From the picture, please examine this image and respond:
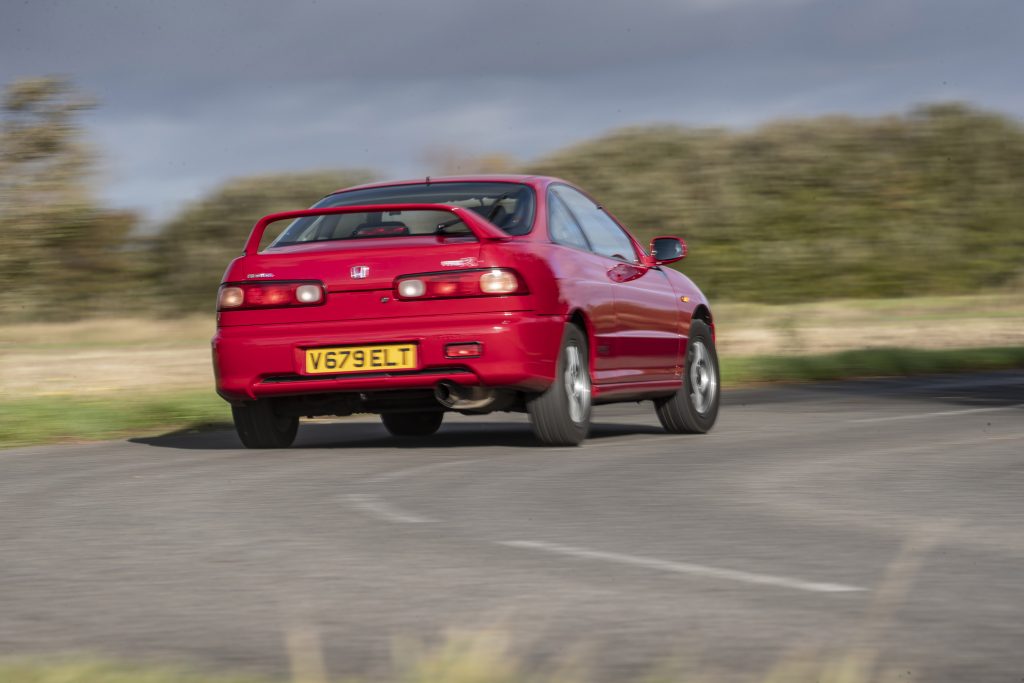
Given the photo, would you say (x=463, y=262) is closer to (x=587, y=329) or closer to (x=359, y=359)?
(x=359, y=359)

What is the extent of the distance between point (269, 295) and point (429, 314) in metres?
0.94

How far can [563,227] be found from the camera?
1048 cm

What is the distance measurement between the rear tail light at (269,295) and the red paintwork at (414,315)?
0.12 ft

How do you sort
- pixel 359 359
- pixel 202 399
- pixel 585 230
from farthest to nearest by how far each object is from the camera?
pixel 202 399 → pixel 585 230 → pixel 359 359

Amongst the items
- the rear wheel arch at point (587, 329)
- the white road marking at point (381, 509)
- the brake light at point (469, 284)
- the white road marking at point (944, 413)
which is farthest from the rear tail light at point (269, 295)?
the white road marking at point (944, 413)

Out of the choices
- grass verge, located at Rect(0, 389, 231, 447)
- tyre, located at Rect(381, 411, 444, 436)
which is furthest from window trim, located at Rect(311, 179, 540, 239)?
grass verge, located at Rect(0, 389, 231, 447)

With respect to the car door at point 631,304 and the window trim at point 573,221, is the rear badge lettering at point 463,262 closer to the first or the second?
the window trim at point 573,221

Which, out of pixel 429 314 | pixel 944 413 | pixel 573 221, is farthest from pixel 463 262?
pixel 944 413

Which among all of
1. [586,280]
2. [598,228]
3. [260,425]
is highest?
[598,228]

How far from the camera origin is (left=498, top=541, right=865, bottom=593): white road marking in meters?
5.45

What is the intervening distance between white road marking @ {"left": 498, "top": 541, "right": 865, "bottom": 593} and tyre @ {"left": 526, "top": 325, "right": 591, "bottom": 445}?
3.43 meters

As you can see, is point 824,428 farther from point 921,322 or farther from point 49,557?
point 921,322

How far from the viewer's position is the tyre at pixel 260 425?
408 inches

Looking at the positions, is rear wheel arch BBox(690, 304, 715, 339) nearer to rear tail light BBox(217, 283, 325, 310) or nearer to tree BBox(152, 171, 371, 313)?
rear tail light BBox(217, 283, 325, 310)
